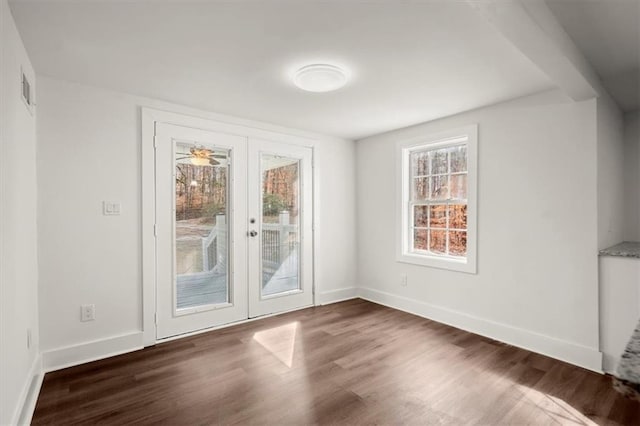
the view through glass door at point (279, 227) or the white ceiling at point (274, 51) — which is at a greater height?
the white ceiling at point (274, 51)

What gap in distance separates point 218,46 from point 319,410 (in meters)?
2.42

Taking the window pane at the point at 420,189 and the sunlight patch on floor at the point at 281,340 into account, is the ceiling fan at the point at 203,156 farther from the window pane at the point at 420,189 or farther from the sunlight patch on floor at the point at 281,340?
the window pane at the point at 420,189

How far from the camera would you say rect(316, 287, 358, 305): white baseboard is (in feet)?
14.4

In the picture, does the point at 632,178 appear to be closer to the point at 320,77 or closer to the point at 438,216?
the point at 438,216

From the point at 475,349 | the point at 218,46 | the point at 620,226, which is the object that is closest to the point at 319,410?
the point at 475,349

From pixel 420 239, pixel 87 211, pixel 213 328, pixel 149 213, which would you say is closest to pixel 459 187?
pixel 420 239

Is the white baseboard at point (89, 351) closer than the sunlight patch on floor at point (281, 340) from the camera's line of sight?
Yes

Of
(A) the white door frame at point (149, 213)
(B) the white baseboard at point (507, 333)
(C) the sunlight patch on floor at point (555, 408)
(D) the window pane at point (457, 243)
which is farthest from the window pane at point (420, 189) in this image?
(A) the white door frame at point (149, 213)

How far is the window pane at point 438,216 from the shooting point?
3750mm

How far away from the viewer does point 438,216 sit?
382 cm

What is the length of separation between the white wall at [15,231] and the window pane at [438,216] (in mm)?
3717

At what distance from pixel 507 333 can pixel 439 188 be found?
1.66m

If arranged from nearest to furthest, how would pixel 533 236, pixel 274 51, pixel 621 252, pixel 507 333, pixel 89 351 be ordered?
1. pixel 274 51
2. pixel 621 252
3. pixel 89 351
4. pixel 533 236
5. pixel 507 333

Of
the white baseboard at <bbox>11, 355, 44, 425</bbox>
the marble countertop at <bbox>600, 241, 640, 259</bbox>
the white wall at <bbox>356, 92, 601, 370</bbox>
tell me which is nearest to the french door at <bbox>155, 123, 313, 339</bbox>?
the white baseboard at <bbox>11, 355, 44, 425</bbox>
